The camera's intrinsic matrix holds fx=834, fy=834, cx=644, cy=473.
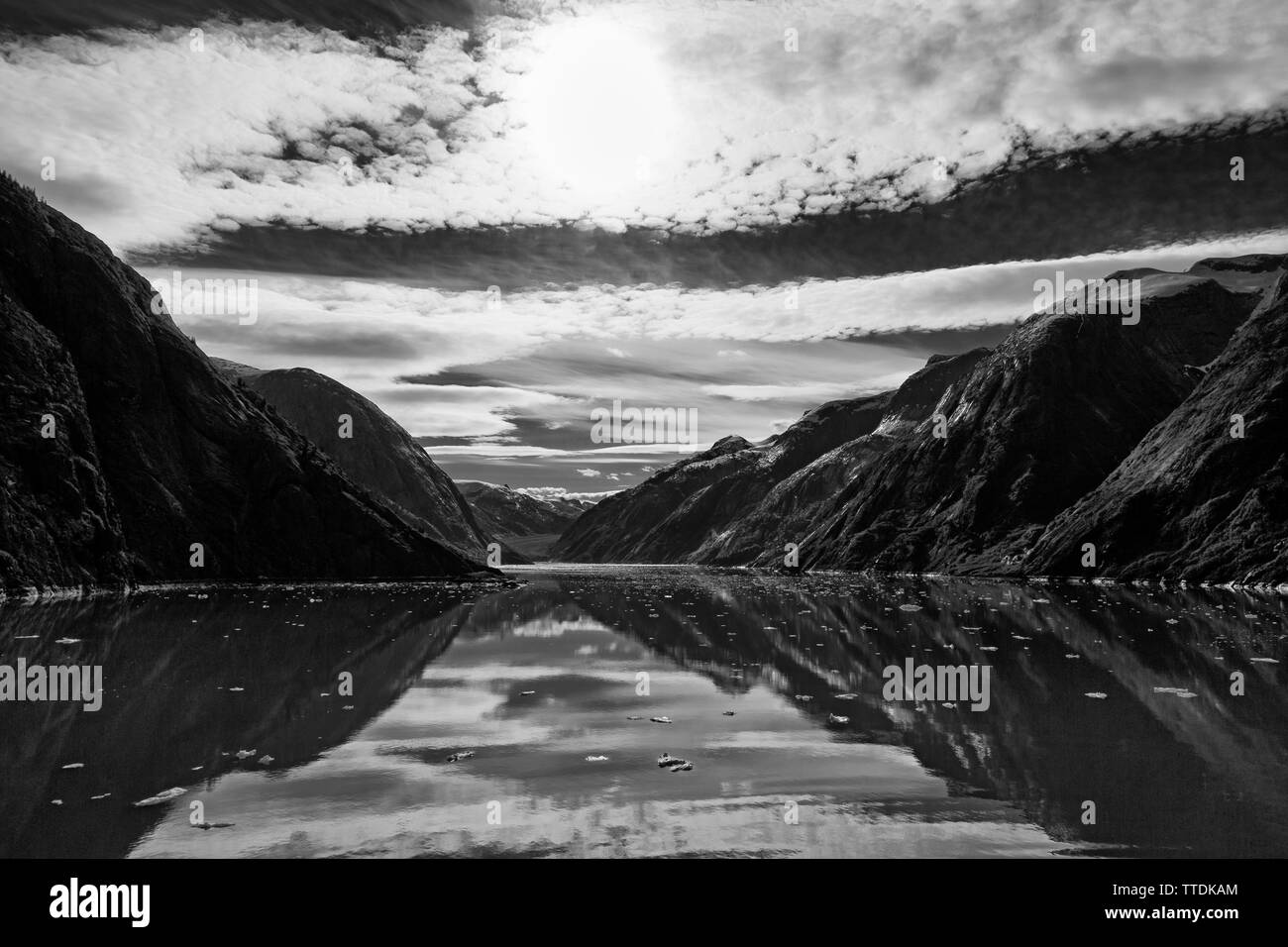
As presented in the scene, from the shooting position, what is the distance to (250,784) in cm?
1195

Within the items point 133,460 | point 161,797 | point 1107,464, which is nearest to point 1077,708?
point 161,797

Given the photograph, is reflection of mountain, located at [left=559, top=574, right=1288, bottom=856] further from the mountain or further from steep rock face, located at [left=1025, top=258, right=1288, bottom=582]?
steep rock face, located at [left=1025, top=258, right=1288, bottom=582]

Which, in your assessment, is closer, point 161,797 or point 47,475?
point 161,797

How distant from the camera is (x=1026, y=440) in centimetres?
16462

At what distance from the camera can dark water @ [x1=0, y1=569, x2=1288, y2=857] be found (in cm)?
977

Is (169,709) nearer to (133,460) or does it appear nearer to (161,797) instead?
(161,797)

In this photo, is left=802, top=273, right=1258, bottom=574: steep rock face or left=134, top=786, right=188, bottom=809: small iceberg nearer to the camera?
left=134, top=786, right=188, bottom=809: small iceberg

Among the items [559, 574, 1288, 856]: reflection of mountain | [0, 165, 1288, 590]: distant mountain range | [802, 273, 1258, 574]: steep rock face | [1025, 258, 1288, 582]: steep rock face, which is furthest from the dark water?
[802, 273, 1258, 574]: steep rock face

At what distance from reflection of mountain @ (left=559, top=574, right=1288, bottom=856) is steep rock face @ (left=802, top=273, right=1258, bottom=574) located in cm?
10902

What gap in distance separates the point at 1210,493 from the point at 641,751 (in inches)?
4323

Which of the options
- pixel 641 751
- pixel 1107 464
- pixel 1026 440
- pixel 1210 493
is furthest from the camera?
pixel 1026 440
